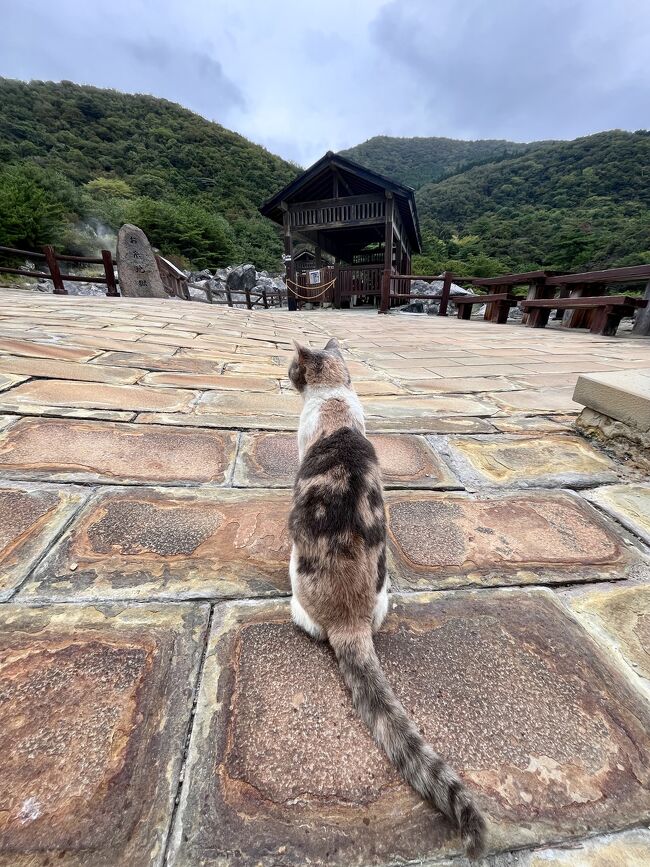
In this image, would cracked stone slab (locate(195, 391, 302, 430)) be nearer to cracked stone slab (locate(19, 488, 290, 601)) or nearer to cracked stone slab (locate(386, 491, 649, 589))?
cracked stone slab (locate(19, 488, 290, 601))

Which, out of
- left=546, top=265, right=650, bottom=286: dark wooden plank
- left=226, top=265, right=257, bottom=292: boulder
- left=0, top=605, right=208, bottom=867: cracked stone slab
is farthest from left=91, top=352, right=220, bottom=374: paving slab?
left=226, top=265, right=257, bottom=292: boulder

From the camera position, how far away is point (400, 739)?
721mm

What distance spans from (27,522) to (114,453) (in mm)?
481

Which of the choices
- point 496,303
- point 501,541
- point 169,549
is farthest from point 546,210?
point 169,549

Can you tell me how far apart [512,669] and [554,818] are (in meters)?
0.28

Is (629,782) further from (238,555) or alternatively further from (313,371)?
(313,371)

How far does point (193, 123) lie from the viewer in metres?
52.5

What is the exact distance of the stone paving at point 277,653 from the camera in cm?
64

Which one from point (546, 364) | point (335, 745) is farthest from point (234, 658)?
point (546, 364)

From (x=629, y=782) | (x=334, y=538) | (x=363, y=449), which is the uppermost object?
(x=363, y=449)

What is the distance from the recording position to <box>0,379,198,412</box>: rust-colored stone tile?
2.06m

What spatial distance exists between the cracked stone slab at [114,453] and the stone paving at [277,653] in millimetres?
11

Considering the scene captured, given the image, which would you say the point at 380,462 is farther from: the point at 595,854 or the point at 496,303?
the point at 496,303

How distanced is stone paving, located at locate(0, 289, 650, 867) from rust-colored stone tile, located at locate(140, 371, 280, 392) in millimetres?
683
